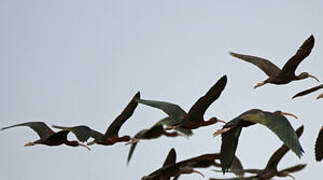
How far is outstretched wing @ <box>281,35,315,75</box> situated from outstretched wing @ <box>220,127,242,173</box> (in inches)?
1.4

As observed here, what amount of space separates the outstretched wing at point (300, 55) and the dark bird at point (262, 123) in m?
0.03

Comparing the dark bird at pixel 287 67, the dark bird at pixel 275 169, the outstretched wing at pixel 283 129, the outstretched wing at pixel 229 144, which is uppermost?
the dark bird at pixel 287 67

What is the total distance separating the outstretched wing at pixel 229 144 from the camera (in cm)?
14

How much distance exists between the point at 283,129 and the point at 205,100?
3 centimetres

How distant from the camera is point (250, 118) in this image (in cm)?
13

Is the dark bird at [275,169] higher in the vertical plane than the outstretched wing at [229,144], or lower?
lower

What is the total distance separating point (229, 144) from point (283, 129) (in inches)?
0.9

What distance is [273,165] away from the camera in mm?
203

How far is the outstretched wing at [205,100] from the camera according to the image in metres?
0.14

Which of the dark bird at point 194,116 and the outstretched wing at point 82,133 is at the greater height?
the dark bird at point 194,116

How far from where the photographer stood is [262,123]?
0.13 meters

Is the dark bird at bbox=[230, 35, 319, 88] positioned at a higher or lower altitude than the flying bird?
higher

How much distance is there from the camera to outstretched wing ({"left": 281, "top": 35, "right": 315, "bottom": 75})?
0.15 m

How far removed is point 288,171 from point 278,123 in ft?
0.27
